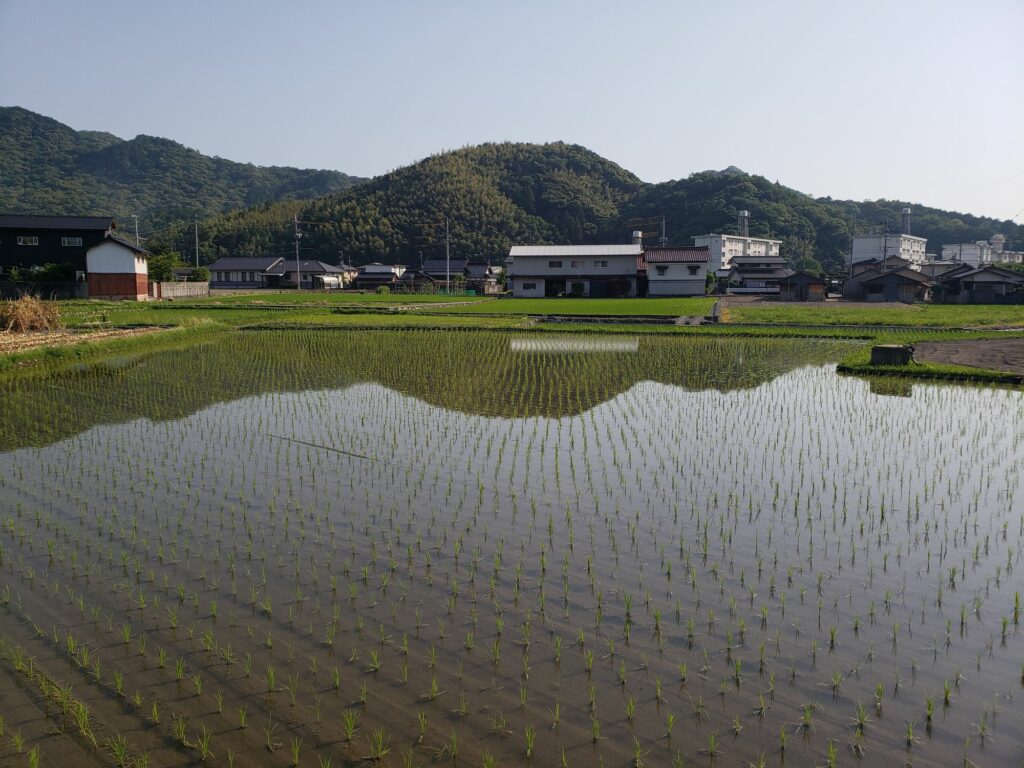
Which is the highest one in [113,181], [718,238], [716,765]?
[113,181]

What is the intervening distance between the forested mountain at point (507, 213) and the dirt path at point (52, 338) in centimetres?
5167

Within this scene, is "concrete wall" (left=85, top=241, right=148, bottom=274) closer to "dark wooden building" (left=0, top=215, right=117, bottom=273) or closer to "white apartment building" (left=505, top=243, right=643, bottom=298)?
"dark wooden building" (left=0, top=215, right=117, bottom=273)

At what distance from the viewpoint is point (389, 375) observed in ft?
52.1

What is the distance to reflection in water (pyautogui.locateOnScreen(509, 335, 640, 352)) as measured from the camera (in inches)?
827

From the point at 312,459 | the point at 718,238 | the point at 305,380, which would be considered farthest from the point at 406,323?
the point at 718,238

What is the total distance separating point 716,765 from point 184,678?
2.99 m

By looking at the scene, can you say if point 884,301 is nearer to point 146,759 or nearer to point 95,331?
point 95,331

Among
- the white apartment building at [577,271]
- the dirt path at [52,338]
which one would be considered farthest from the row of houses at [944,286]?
the dirt path at [52,338]

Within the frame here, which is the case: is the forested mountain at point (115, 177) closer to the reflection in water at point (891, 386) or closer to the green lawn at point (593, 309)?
the green lawn at point (593, 309)

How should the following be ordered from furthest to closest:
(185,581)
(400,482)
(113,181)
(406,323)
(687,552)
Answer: (113,181) → (406,323) → (400,482) → (687,552) → (185,581)

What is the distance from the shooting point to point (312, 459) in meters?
8.84

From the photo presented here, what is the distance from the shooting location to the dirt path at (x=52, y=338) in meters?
18.2

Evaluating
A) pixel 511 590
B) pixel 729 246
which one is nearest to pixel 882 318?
pixel 511 590

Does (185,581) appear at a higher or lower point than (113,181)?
lower
